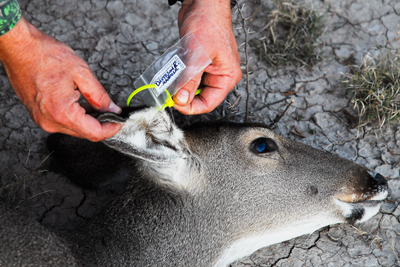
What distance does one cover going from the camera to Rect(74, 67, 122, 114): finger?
7.87 ft

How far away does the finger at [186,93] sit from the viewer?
2668mm

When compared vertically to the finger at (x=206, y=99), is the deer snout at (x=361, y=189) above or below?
below

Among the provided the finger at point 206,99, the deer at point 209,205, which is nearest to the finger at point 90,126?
the deer at point 209,205

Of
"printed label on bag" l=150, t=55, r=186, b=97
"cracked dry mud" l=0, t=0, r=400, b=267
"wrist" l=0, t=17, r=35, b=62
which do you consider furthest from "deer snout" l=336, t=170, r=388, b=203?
"wrist" l=0, t=17, r=35, b=62

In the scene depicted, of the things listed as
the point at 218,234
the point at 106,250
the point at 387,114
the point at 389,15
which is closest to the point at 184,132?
the point at 218,234

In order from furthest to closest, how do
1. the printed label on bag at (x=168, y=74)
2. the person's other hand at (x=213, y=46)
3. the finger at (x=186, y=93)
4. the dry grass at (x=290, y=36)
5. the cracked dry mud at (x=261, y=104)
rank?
the dry grass at (x=290, y=36), the cracked dry mud at (x=261, y=104), the person's other hand at (x=213, y=46), the finger at (x=186, y=93), the printed label on bag at (x=168, y=74)

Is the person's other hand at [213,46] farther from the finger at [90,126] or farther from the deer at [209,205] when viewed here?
the finger at [90,126]

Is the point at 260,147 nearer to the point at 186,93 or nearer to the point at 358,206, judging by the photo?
the point at 186,93

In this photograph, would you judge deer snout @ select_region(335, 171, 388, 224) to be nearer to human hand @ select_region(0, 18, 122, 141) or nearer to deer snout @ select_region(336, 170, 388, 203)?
deer snout @ select_region(336, 170, 388, 203)

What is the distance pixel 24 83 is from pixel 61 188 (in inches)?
70.8

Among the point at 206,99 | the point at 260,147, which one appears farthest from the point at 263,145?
the point at 206,99

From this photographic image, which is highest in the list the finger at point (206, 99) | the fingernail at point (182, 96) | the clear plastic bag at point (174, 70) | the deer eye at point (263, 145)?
the clear plastic bag at point (174, 70)

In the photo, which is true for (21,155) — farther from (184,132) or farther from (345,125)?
(345,125)

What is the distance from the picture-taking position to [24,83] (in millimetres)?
2365
